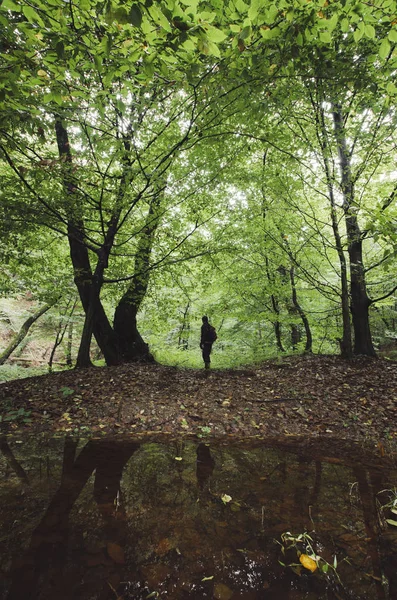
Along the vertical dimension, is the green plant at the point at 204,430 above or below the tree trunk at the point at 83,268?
below

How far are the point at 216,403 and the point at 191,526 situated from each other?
3.91 m

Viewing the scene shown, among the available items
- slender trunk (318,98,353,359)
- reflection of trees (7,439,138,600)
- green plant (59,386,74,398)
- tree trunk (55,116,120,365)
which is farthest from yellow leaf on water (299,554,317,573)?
slender trunk (318,98,353,359)

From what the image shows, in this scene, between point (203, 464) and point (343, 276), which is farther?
point (343, 276)

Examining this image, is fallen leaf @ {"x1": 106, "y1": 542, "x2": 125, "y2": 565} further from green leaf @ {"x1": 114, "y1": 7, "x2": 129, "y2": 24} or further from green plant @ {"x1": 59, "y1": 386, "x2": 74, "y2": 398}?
green plant @ {"x1": 59, "y1": 386, "x2": 74, "y2": 398}

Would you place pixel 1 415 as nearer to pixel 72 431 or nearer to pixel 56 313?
pixel 72 431

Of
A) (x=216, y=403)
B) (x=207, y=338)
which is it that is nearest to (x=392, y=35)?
(x=216, y=403)

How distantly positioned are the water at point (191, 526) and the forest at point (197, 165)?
263cm

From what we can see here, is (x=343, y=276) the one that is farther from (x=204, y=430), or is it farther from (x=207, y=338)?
(x=204, y=430)

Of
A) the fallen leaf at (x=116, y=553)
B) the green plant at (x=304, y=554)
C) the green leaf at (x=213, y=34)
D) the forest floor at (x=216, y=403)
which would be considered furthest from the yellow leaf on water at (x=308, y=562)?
the green leaf at (x=213, y=34)

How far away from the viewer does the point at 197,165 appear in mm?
7703

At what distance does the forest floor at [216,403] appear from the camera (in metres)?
5.21

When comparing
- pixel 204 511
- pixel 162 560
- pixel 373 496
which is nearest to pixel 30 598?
pixel 162 560

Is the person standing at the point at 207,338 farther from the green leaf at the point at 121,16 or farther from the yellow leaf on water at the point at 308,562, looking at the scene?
the green leaf at the point at 121,16

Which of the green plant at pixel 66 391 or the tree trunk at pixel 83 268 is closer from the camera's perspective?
the green plant at pixel 66 391
